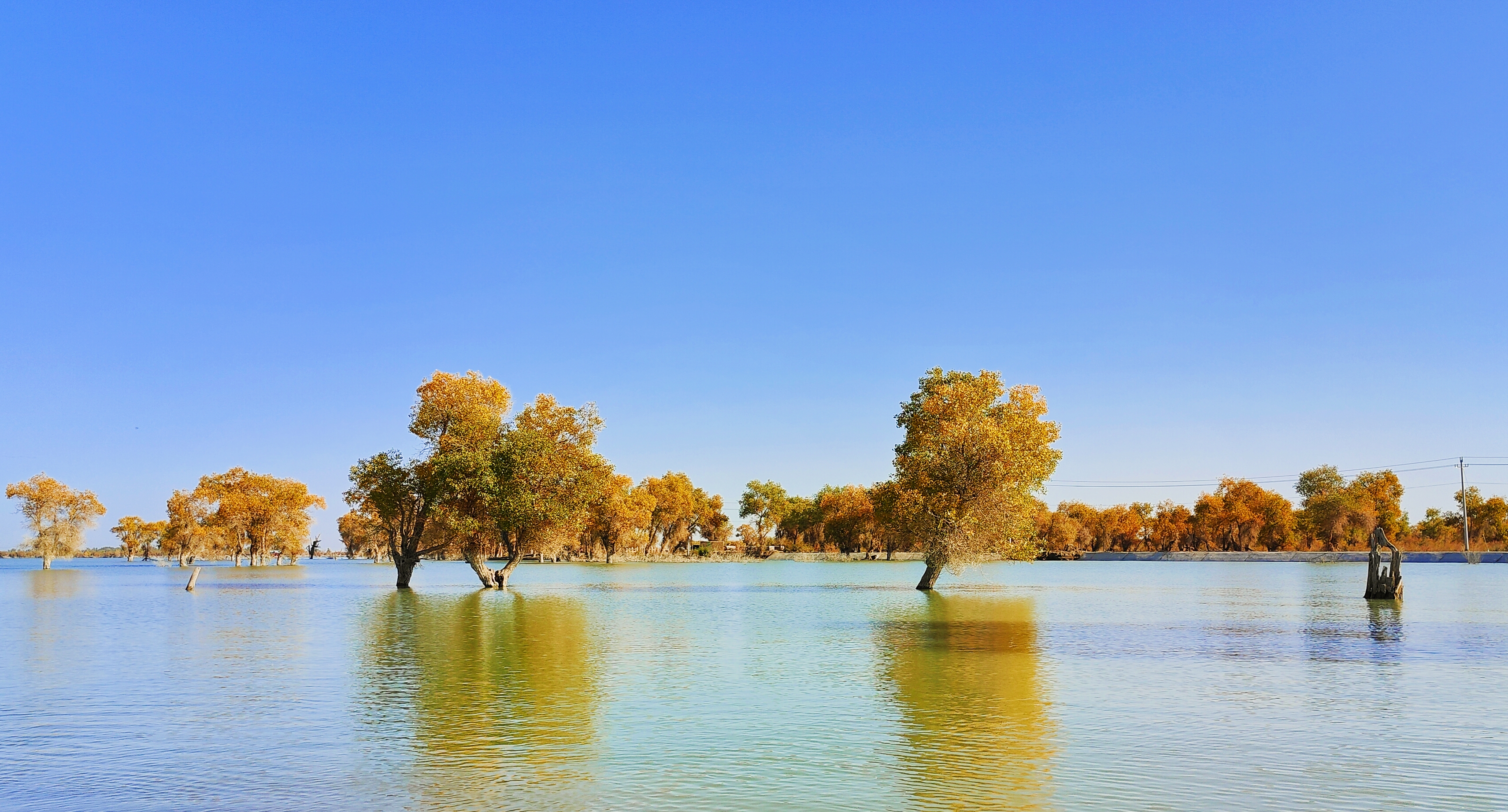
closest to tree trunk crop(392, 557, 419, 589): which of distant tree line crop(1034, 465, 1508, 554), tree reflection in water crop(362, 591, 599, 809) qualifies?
tree reflection in water crop(362, 591, 599, 809)

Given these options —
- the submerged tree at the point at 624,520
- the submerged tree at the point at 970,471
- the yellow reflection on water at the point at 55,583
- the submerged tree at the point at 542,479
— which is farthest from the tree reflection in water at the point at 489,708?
the submerged tree at the point at 624,520

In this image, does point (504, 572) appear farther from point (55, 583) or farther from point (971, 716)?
point (971, 716)

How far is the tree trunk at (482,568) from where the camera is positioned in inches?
2363

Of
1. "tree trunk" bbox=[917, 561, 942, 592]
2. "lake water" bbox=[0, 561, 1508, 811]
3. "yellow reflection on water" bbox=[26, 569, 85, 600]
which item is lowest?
"yellow reflection on water" bbox=[26, 569, 85, 600]

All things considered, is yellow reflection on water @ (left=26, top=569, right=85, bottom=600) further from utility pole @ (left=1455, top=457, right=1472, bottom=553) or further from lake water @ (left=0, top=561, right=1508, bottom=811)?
utility pole @ (left=1455, top=457, right=1472, bottom=553)

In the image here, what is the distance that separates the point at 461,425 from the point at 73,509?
91470mm

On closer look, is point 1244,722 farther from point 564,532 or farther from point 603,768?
point 564,532

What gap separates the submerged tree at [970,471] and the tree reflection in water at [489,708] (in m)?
26.5

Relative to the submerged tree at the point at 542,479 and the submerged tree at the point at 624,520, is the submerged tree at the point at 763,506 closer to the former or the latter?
the submerged tree at the point at 624,520

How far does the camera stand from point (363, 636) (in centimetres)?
3145

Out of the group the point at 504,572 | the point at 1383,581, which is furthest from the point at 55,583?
the point at 1383,581

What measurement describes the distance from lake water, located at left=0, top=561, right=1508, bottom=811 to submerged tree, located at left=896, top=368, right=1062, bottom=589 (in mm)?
15873

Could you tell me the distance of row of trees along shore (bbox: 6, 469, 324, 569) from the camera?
117938 millimetres

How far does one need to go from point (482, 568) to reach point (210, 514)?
75331 mm
